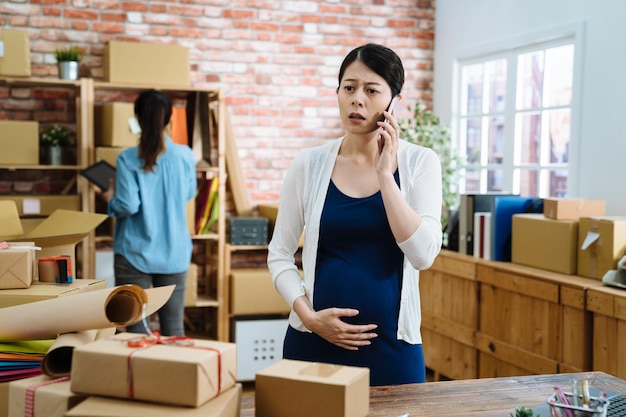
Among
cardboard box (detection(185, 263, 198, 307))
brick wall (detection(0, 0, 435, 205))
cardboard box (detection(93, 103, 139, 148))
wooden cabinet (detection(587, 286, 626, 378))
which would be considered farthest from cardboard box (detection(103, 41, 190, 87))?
wooden cabinet (detection(587, 286, 626, 378))

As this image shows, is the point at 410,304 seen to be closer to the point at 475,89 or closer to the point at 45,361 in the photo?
the point at 45,361

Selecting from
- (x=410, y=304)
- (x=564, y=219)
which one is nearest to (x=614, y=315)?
(x=564, y=219)

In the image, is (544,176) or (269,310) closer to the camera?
(544,176)

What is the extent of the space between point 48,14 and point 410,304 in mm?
3534

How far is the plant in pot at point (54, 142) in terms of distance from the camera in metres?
4.50

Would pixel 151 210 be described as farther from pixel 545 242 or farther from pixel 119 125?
pixel 545 242

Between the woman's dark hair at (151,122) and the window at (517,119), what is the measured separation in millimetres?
2149

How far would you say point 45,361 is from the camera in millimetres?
1441

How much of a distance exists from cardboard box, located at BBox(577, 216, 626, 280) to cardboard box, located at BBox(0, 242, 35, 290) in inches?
97.8

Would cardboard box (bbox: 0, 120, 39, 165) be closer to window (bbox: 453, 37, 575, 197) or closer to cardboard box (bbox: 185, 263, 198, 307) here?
cardboard box (bbox: 185, 263, 198, 307)

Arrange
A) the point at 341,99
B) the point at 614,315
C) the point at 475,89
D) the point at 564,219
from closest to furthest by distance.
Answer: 1. the point at 341,99
2. the point at 614,315
3. the point at 564,219
4. the point at 475,89

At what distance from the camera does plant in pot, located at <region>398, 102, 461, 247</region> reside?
488 centimetres

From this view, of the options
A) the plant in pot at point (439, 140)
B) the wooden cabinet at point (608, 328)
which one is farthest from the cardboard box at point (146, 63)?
the wooden cabinet at point (608, 328)

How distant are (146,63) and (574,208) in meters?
2.53
